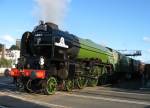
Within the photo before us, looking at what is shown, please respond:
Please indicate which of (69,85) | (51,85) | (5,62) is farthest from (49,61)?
(5,62)

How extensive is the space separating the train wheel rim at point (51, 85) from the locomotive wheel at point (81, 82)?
3401 mm

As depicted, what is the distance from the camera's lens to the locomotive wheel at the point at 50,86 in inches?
722

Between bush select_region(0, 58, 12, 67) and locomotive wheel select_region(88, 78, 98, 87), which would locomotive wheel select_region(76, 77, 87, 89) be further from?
bush select_region(0, 58, 12, 67)

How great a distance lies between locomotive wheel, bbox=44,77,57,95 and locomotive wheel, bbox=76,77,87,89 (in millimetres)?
3421

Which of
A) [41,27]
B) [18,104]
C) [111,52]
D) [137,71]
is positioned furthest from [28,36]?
[137,71]

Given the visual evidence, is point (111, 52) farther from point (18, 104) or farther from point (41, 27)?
point (18, 104)

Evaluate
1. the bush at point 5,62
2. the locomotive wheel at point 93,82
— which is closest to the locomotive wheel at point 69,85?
the locomotive wheel at point 93,82

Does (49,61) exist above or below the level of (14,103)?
above

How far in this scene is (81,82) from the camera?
75.0 ft

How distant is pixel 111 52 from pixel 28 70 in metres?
13.0

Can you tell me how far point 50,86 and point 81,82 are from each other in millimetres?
4634

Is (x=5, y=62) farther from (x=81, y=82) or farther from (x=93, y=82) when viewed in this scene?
(x=81, y=82)

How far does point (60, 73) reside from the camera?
19.3 metres

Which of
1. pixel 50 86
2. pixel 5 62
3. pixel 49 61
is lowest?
pixel 50 86
